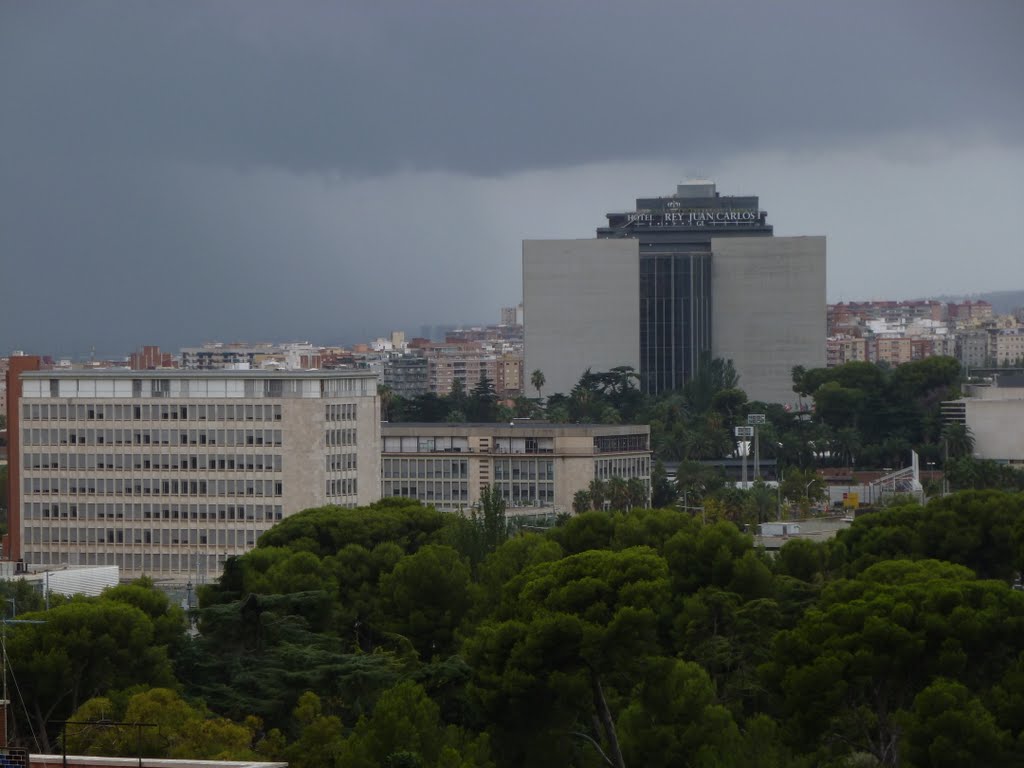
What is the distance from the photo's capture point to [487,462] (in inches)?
4596

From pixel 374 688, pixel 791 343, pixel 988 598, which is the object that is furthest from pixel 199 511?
pixel 791 343

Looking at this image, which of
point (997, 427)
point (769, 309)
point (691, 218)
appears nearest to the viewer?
point (997, 427)

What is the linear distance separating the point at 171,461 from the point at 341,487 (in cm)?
655

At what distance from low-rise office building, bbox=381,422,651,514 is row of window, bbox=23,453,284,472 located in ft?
86.2

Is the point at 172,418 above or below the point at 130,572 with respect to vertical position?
above

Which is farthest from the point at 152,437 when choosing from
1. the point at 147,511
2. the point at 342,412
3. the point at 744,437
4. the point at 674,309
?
the point at 674,309

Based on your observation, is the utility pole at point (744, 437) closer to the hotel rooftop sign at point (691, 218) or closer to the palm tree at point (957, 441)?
the palm tree at point (957, 441)

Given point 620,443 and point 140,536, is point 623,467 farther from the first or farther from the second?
point 140,536

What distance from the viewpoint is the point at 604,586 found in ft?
148

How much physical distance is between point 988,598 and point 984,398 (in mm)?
102344

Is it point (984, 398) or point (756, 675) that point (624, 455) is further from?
point (756, 675)

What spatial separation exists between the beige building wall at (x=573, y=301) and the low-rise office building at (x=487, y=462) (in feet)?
197

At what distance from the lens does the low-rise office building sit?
11669cm

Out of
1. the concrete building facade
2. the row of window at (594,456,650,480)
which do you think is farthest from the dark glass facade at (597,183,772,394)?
the row of window at (594,456,650,480)
